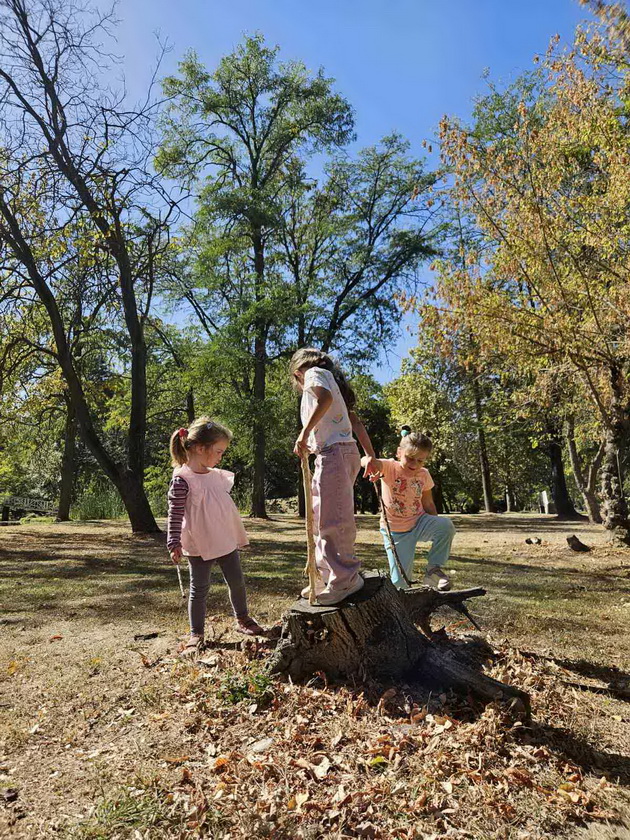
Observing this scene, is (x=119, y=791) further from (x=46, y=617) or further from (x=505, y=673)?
(x=46, y=617)

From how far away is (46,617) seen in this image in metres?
5.57

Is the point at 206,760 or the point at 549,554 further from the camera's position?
the point at 549,554

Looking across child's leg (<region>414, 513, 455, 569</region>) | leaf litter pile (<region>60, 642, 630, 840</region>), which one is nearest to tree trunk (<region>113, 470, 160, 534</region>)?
child's leg (<region>414, 513, 455, 569</region>)

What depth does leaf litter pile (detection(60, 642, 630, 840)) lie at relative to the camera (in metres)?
2.33

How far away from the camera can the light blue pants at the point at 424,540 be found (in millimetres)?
4598

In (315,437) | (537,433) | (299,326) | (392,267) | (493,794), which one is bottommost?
(493,794)

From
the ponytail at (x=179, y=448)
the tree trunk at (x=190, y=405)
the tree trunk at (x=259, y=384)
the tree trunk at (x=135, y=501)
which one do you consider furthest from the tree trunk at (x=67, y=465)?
the ponytail at (x=179, y=448)

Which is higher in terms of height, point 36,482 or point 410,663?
point 36,482

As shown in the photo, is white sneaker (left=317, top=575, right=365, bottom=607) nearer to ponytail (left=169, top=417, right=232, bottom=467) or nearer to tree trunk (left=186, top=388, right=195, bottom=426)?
ponytail (left=169, top=417, right=232, bottom=467)

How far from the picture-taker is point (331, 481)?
3520 mm

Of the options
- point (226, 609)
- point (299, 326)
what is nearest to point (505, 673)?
point (226, 609)

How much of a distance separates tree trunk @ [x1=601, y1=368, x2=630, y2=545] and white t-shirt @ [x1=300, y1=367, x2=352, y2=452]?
698cm

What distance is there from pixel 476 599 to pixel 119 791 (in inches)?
169

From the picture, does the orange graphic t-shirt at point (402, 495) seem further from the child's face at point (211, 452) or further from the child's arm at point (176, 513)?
the child's arm at point (176, 513)
